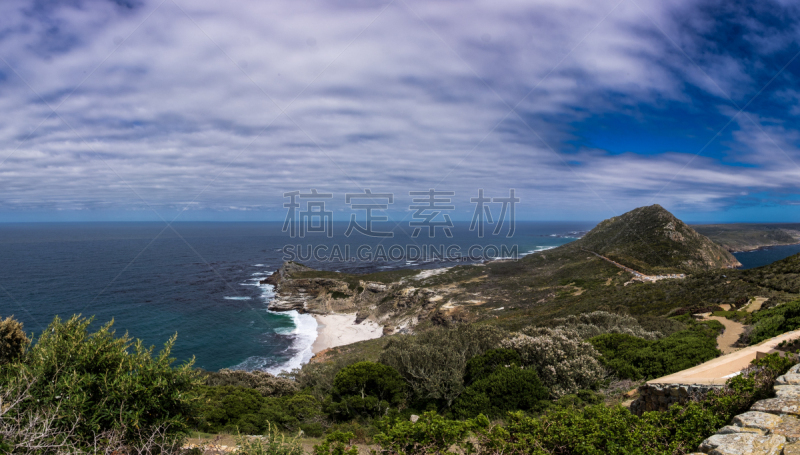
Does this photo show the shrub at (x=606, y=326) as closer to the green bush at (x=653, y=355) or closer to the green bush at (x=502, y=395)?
the green bush at (x=653, y=355)

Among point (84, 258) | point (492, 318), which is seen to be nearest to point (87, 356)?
point (492, 318)

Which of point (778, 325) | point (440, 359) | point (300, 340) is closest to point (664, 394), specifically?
point (440, 359)

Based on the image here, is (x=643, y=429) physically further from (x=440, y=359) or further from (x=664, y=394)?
(x=440, y=359)

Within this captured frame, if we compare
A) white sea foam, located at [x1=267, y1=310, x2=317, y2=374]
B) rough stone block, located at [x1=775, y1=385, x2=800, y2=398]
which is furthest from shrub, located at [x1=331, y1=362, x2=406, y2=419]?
white sea foam, located at [x1=267, y1=310, x2=317, y2=374]

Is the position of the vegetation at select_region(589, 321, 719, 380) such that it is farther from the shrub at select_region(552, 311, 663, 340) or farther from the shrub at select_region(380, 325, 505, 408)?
the shrub at select_region(380, 325, 505, 408)

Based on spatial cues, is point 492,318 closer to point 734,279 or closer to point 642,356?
point 734,279

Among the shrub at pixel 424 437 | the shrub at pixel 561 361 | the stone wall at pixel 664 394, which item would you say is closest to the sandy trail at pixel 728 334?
the shrub at pixel 561 361
